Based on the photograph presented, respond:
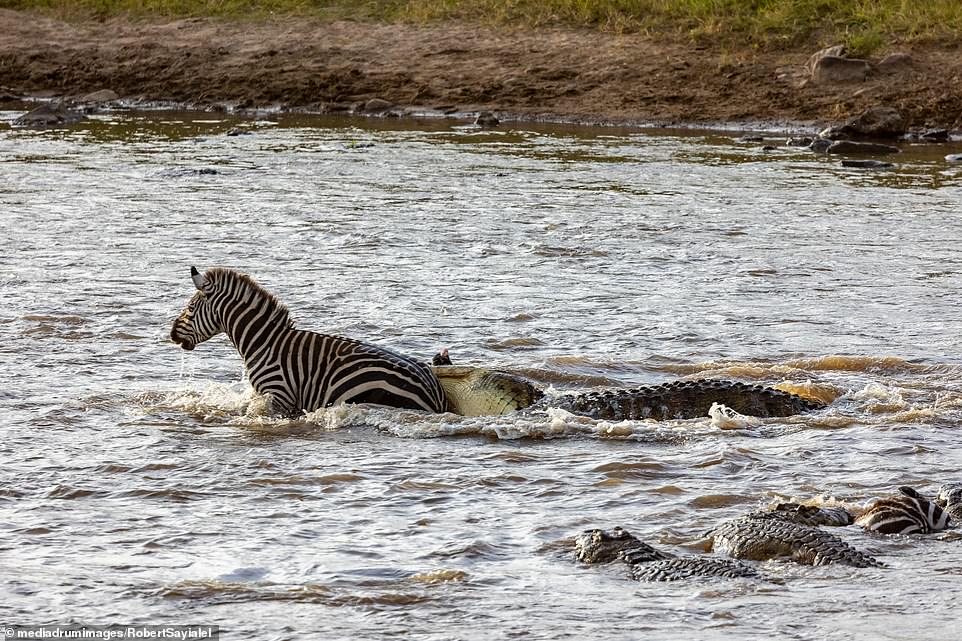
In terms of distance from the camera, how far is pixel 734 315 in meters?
13.1

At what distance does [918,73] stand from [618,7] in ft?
23.2

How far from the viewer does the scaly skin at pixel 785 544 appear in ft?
22.6

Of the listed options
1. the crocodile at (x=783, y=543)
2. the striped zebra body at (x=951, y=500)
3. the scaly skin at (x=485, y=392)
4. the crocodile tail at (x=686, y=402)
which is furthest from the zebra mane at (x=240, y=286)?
the striped zebra body at (x=951, y=500)

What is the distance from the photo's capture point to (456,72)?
1203 inches

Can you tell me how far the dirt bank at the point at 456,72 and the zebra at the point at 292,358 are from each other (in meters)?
18.6

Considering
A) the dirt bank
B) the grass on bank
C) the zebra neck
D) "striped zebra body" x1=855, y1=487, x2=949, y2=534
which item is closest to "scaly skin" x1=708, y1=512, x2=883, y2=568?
"striped zebra body" x1=855, y1=487, x2=949, y2=534

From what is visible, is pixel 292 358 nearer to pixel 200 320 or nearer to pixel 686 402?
pixel 200 320

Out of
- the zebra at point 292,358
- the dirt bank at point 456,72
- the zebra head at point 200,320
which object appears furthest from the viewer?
the dirt bank at point 456,72

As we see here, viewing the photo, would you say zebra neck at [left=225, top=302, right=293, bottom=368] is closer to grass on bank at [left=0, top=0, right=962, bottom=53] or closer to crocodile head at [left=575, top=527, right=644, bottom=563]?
crocodile head at [left=575, top=527, right=644, bottom=563]

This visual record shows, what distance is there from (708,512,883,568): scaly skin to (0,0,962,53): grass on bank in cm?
2289

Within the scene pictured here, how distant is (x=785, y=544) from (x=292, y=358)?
161 inches

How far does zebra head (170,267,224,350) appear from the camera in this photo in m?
10.2

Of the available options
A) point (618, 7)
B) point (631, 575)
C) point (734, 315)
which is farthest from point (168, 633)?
point (618, 7)

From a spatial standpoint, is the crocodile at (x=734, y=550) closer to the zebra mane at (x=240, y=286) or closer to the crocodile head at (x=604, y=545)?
the crocodile head at (x=604, y=545)
